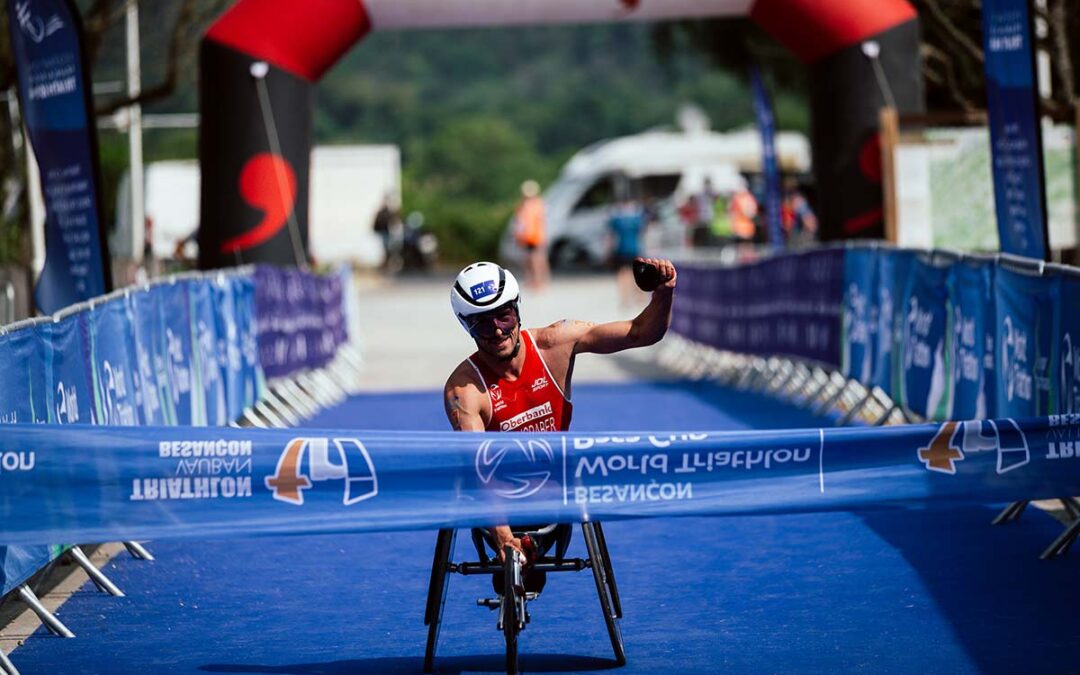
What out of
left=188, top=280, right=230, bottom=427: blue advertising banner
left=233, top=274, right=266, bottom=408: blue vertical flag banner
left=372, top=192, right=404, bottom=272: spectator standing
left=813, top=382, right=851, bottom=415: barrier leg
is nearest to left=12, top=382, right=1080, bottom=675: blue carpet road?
left=188, top=280, right=230, bottom=427: blue advertising banner

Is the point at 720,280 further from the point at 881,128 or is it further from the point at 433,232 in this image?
the point at 433,232

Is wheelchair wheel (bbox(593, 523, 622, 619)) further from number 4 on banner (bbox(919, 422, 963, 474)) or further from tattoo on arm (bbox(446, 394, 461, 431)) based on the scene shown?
number 4 on banner (bbox(919, 422, 963, 474))

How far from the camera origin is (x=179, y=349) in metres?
12.2

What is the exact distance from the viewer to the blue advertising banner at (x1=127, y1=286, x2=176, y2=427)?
35.4 feet

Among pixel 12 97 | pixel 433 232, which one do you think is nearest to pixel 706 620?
pixel 12 97

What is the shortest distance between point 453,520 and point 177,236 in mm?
37065

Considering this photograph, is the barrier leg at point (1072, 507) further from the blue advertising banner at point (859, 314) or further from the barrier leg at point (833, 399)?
the barrier leg at point (833, 399)

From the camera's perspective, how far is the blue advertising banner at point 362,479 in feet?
21.1

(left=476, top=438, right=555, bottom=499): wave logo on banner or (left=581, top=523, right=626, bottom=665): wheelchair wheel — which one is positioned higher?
(left=476, top=438, right=555, bottom=499): wave logo on banner

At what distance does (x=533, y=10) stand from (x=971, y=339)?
982 cm

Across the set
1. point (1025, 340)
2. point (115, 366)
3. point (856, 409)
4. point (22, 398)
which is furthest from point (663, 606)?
point (856, 409)

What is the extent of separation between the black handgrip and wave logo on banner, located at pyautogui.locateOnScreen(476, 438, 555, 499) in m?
0.71

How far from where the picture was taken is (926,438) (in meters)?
Answer: 6.66

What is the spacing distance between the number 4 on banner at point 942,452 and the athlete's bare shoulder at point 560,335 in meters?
1.38
